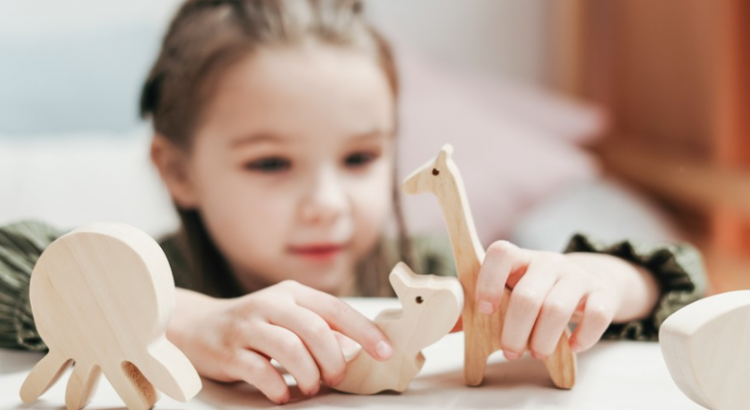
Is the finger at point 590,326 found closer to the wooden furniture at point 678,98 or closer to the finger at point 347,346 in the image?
the finger at point 347,346

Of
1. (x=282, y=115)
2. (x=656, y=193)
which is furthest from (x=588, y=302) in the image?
(x=656, y=193)

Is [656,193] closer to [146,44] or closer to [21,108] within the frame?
[146,44]

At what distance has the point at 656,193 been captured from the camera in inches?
68.5

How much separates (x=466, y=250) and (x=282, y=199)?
0.38 m

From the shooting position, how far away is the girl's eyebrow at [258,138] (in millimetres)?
797

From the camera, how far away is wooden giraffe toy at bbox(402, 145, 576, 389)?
45 cm

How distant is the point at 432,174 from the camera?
0.45 meters

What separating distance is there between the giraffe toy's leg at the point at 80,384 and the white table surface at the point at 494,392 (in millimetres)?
13

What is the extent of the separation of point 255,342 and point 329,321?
0.13 feet

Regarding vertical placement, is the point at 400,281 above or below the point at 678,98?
above

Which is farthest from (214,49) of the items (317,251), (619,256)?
(619,256)

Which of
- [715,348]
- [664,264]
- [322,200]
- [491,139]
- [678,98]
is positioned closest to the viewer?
[715,348]

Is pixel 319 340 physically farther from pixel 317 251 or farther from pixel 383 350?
pixel 317 251

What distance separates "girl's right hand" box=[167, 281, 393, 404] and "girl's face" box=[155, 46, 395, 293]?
12.4 inches
